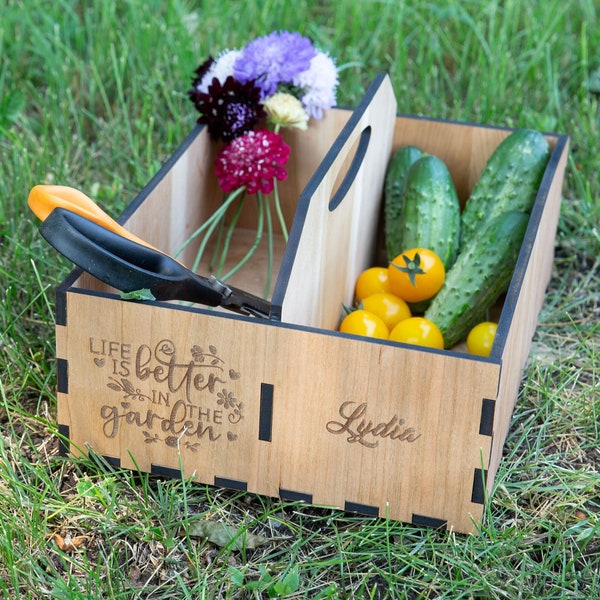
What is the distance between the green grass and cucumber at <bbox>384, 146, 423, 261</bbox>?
31 centimetres

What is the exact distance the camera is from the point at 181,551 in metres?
1.42

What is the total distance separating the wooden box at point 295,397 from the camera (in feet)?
4.47

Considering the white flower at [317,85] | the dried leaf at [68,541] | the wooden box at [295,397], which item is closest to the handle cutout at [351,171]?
the wooden box at [295,397]

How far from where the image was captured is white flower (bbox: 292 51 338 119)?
76.0 inches

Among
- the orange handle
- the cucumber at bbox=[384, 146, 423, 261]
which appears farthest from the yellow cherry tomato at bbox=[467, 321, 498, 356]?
the orange handle

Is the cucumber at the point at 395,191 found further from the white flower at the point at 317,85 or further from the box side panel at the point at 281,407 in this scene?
the box side panel at the point at 281,407

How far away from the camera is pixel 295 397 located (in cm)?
140

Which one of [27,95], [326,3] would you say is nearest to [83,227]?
[27,95]

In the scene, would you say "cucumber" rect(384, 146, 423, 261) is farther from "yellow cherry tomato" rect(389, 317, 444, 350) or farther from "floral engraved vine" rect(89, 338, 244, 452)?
"floral engraved vine" rect(89, 338, 244, 452)

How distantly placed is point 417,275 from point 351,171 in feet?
0.66

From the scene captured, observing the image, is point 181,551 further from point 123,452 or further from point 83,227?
point 83,227

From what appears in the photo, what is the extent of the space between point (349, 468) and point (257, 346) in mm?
205

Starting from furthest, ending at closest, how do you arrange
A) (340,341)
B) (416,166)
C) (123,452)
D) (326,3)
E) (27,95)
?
(326,3)
(27,95)
(416,166)
(123,452)
(340,341)

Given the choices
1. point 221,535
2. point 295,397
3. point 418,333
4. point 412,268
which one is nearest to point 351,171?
point 412,268
